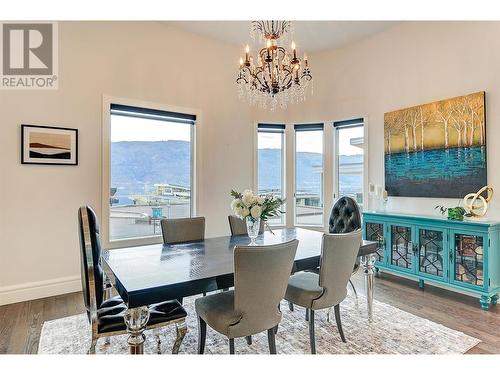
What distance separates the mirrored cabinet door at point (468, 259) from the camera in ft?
9.90

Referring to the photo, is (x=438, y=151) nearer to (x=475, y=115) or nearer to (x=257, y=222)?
(x=475, y=115)

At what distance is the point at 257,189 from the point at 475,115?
3.02m

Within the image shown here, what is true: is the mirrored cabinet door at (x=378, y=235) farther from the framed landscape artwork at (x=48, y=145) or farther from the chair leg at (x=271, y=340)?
the framed landscape artwork at (x=48, y=145)

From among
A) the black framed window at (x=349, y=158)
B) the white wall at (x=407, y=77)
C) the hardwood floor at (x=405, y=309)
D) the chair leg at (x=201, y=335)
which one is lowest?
the hardwood floor at (x=405, y=309)

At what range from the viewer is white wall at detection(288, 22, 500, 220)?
3.22 m

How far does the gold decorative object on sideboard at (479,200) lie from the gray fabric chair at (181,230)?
2.94 m

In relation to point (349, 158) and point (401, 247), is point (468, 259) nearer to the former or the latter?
point (401, 247)

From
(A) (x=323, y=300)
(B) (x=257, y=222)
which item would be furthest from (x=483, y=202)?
(B) (x=257, y=222)

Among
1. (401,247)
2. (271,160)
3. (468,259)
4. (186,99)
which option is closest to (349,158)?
(271,160)

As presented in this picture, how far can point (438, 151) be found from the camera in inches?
143

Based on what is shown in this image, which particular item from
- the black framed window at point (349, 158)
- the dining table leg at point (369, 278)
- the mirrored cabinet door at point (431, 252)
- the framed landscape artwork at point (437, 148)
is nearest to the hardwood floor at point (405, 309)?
the mirrored cabinet door at point (431, 252)

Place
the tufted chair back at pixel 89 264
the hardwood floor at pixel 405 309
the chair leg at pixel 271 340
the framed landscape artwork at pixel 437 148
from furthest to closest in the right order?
the framed landscape artwork at pixel 437 148 < the hardwood floor at pixel 405 309 < the chair leg at pixel 271 340 < the tufted chair back at pixel 89 264

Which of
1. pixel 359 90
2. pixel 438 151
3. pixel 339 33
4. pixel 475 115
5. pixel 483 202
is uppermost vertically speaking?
pixel 339 33

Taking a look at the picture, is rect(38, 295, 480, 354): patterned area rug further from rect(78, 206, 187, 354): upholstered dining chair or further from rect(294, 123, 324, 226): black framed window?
rect(294, 123, 324, 226): black framed window
